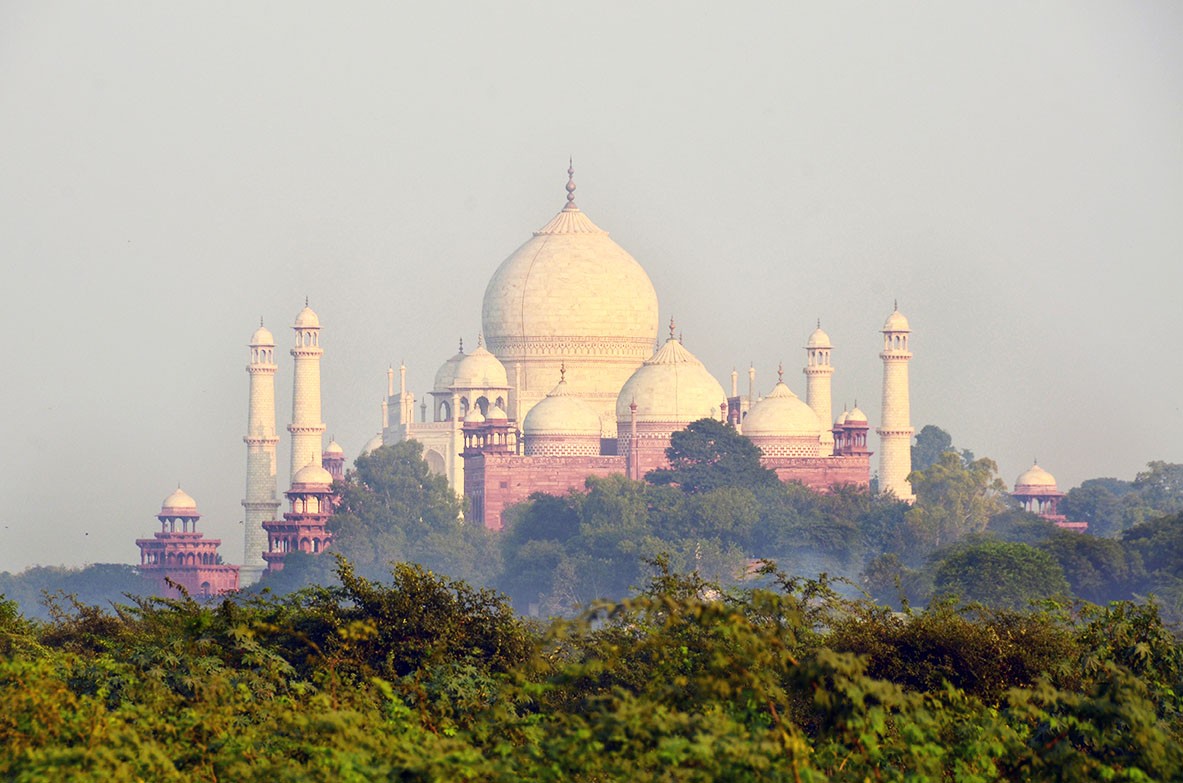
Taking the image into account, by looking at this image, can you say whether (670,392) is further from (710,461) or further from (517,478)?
(517,478)

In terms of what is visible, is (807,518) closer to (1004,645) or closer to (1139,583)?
(1139,583)

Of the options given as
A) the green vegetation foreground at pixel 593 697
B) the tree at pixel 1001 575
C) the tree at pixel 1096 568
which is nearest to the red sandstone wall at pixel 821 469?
the tree at pixel 1096 568

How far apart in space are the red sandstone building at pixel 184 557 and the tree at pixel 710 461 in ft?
40.8

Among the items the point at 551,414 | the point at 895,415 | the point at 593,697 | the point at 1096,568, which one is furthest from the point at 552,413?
the point at 593,697

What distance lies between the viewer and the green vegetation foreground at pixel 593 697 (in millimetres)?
12609

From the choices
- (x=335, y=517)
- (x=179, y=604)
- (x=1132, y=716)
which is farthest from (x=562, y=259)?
(x=1132, y=716)

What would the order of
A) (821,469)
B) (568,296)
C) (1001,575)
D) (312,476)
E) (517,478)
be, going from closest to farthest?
(1001,575)
(312,476)
(517,478)
(821,469)
(568,296)

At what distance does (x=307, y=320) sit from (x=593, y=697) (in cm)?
6044

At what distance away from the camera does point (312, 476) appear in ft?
234

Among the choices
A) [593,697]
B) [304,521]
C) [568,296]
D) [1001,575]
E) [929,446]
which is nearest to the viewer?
[593,697]

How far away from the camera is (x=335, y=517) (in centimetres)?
6944

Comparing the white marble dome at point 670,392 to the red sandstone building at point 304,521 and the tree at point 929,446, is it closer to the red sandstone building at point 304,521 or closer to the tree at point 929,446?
the red sandstone building at point 304,521

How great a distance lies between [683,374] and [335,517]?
1104 centimetres

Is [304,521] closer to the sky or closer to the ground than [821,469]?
closer to the ground
